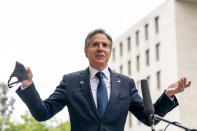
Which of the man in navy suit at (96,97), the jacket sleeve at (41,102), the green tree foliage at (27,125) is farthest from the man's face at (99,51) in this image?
the green tree foliage at (27,125)

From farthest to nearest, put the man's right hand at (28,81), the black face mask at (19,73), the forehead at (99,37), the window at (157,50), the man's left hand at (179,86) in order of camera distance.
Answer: the window at (157,50) → the forehead at (99,37) → the man's left hand at (179,86) → the man's right hand at (28,81) → the black face mask at (19,73)

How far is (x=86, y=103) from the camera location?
182 inches

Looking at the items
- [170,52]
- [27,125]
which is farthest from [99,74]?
[27,125]

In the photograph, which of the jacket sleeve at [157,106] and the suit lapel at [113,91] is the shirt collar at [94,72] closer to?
the suit lapel at [113,91]

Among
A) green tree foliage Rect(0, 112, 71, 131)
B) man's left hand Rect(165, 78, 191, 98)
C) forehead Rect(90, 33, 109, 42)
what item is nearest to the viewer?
man's left hand Rect(165, 78, 191, 98)

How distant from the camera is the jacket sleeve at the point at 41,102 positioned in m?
4.46

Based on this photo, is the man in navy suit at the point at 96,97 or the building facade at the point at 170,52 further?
the building facade at the point at 170,52

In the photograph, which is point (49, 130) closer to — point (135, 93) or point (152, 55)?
point (152, 55)

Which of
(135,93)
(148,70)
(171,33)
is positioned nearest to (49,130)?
(148,70)

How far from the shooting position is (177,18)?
1773 inches

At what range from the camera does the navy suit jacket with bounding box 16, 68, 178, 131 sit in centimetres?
451

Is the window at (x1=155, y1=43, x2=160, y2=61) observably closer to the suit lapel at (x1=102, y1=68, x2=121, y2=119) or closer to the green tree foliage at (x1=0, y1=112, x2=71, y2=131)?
the green tree foliage at (x1=0, y1=112, x2=71, y2=131)

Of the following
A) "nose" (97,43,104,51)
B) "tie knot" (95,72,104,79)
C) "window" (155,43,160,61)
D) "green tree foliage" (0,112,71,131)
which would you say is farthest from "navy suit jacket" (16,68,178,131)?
"window" (155,43,160,61)

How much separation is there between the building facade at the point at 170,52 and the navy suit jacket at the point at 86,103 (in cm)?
3753
